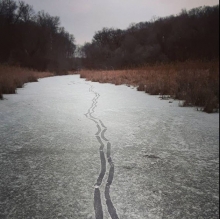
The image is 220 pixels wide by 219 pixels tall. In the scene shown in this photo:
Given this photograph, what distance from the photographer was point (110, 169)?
1.66 m

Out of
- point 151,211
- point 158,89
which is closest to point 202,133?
point 151,211

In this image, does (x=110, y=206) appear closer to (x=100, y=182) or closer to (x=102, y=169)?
(x=100, y=182)

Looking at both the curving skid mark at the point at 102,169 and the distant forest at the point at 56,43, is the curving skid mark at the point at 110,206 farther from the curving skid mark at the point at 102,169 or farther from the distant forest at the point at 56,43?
the distant forest at the point at 56,43

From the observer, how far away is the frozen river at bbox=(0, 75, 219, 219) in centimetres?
117

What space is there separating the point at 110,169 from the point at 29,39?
3055cm

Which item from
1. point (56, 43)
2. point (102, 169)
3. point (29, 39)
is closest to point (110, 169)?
point (102, 169)

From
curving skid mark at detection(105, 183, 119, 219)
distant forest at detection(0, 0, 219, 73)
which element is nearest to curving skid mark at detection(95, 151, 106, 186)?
curving skid mark at detection(105, 183, 119, 219)

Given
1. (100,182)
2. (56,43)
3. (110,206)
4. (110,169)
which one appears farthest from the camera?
(56,43)

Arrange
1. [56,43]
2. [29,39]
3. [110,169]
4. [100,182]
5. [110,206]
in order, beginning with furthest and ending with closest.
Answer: [56,43] → [29,39] → [110,169] → [100,182] → [110,206]

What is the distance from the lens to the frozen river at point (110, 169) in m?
1.17

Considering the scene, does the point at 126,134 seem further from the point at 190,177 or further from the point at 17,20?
the point at 17,20

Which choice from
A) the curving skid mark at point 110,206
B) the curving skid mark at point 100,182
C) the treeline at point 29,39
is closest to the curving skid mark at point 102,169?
the curving skid mark at point 100,182

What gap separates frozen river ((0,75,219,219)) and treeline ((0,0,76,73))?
61.7ft

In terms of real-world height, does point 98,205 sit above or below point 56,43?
below
